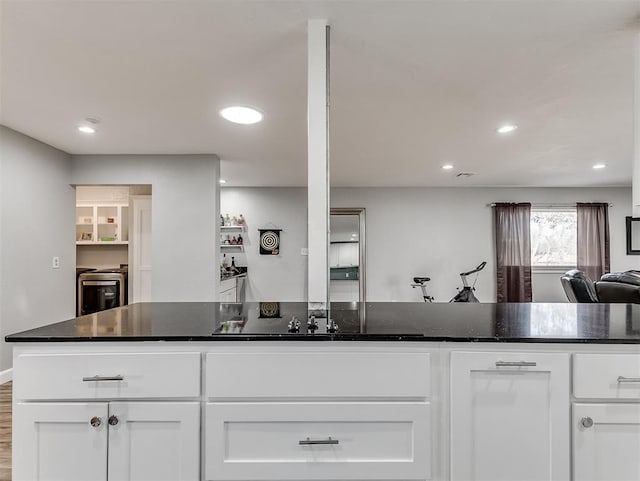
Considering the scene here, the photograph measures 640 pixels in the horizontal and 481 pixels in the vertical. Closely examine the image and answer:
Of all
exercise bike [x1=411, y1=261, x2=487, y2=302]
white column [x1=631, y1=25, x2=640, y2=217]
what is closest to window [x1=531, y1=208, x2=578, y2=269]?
exercise bike [x1=411, y1=261, x2=487, y2=302]

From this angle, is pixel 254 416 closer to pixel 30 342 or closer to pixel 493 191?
pixel 30 342

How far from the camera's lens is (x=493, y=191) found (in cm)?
602

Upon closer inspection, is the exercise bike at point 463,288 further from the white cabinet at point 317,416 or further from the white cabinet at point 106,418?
the white cabinet at point 106,418

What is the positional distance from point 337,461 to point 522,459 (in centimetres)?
66

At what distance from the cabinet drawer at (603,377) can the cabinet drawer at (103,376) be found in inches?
53.6

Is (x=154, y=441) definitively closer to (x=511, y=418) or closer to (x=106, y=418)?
(x=106, y=418)

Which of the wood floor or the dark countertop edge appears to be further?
the wood floor

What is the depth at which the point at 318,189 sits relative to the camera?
1.53m

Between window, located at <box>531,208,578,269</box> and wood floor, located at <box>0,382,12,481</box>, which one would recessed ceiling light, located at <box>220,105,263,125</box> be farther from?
window, located at <box>531,208,578,269</box>

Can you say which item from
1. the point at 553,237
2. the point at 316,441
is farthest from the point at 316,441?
the point at 553,237

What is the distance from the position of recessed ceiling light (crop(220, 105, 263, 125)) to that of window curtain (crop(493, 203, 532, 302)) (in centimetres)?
484

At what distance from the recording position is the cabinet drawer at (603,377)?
46.8 inches

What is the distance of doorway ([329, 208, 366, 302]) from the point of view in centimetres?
598

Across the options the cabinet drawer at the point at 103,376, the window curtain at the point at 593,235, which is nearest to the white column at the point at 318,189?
the cabinet drawer at the point at 103,376
